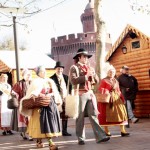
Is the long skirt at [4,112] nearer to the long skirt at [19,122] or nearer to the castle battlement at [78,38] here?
the long skirt at [19,122]

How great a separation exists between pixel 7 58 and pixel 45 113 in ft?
46.1

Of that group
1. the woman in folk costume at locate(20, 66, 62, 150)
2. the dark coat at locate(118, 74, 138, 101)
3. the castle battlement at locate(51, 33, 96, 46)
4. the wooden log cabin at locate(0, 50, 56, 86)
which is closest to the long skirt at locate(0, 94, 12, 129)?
the dark coat at locate(118, 74, 138, 101)

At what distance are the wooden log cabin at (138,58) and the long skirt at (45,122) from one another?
7.36 m

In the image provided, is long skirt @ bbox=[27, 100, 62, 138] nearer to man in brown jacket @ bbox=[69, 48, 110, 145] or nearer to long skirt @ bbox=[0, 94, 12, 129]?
man in brown jacket @ bbox=[69, 48, 110, 145]

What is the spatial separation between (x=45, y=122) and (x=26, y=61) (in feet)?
46.9

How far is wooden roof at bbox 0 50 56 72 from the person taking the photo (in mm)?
19781

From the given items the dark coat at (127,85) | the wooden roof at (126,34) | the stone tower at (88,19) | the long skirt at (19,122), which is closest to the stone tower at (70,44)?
Answer: the stone tower at (88,19)

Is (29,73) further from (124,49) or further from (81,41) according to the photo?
(81,41)

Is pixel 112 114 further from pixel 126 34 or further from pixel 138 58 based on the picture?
pixel 126 34

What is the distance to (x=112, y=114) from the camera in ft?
26.3

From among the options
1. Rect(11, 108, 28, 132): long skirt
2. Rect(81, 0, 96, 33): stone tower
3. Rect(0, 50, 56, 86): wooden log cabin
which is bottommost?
Rect(11, 108, 28, 132): long skirt

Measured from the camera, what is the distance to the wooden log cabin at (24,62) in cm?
1962

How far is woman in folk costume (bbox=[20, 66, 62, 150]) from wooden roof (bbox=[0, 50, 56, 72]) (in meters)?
12.5

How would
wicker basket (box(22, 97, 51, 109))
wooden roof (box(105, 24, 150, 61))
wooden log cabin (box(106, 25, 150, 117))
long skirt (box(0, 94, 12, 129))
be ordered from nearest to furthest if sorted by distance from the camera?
1. wicker basket (box(22, 97, 51, 109))
2. long skirt (box(0, 94, 12, 129))
3. wooden roof (box(105, 24, 150, 61))
4. wooden log cabin (box(106, 25, 150, 117))
